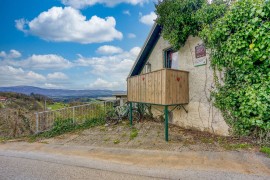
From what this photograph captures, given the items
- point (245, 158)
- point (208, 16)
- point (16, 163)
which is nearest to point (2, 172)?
point (16, 163)

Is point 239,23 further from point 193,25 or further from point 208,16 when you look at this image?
point 193,25

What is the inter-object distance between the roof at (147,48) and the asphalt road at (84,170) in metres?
6.48

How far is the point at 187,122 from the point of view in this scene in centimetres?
725

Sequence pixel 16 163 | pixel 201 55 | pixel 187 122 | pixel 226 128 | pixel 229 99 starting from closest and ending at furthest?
pixel 16 163
pixel 229 99
pixel 226 128
pixel 201 55
pixel 187 122

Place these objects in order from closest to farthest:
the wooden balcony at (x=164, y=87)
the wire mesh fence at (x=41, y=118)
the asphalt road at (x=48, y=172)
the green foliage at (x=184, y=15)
Answer: the asphalt road at (x=48, y=172) < the green foliage at (x=184, y=15) < the wooden balcony at (x=164, y=87) < the wire mesh fence at (x=41, y=118)

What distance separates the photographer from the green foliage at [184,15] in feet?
19.1

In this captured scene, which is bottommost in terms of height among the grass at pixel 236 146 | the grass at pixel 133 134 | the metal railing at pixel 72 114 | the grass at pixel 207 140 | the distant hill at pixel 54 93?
the grass at pixel 133 134

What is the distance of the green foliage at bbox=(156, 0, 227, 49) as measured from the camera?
5832 mm

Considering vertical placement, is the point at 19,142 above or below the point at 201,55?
below

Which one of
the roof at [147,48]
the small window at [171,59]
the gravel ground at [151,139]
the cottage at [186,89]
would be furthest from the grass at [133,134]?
the roof at [147,48]

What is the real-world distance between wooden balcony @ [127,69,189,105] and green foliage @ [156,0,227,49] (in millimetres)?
1599

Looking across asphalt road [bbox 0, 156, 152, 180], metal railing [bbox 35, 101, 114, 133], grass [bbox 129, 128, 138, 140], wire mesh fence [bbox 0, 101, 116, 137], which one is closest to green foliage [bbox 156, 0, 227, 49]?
grass [bbox 129, 128, 138, 140]

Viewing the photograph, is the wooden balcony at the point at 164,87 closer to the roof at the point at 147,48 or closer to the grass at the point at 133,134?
the grass at the point at 133,134

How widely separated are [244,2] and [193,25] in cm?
197
